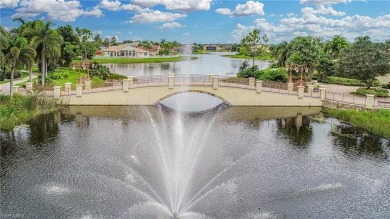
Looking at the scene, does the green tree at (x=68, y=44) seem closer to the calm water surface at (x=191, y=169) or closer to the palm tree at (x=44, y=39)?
the palm tree at (x=44, y=39)

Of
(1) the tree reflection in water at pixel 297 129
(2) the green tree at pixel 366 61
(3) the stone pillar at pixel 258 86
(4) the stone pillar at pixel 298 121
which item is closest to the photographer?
(1) the tree reflection in water at pixel 297 129

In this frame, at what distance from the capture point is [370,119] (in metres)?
36.4

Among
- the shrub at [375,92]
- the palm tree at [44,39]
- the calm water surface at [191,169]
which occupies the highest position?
the palm tree at [44,39]

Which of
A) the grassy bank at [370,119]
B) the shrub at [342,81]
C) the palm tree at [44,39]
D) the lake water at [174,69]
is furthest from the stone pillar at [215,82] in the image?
the lake water at [174,69]

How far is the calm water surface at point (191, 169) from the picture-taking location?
1897 cm

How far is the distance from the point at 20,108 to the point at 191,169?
66.3 feet

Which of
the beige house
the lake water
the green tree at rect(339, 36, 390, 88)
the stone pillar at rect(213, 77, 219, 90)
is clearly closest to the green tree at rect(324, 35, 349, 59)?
the lake water

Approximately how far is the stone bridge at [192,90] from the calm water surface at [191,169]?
6879mm

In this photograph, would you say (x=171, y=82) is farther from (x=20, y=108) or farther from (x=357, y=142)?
(x=357, y=142)

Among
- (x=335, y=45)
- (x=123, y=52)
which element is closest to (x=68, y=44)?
(x=335, y=45)

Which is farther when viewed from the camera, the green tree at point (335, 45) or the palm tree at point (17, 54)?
the green tree at point (335, 45)

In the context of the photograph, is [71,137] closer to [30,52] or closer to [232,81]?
[30,52]

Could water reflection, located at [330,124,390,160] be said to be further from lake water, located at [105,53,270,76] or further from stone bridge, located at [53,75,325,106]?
lake water, located at [105,53,270,76]

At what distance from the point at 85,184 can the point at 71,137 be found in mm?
10358
